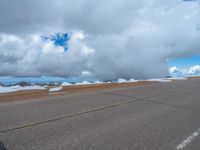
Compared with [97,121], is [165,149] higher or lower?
lower

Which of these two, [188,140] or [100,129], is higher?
[100,129]

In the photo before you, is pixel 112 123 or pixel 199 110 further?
pixel 199 110

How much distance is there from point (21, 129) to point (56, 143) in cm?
144

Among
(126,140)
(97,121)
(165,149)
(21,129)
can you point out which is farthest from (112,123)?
(21,129)

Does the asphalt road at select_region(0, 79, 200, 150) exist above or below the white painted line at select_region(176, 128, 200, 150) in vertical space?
above

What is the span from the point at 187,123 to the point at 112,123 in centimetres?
229

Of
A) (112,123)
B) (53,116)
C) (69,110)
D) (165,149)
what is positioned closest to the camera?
(165,149)

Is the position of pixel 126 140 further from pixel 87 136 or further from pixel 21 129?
pixel 21 129

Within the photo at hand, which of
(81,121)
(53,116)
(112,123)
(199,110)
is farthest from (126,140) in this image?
(199,110)

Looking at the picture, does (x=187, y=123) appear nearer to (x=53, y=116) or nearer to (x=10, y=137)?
(x=53, y=116)

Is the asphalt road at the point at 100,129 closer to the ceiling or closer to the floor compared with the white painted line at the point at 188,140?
closer to the ceiling

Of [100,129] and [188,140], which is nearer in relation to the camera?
[188,140]

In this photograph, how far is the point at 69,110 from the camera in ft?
24.2

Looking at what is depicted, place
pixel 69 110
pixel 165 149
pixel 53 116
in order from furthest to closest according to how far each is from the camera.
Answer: pixel 69 110, pixel 53 116, pixel 165 149
